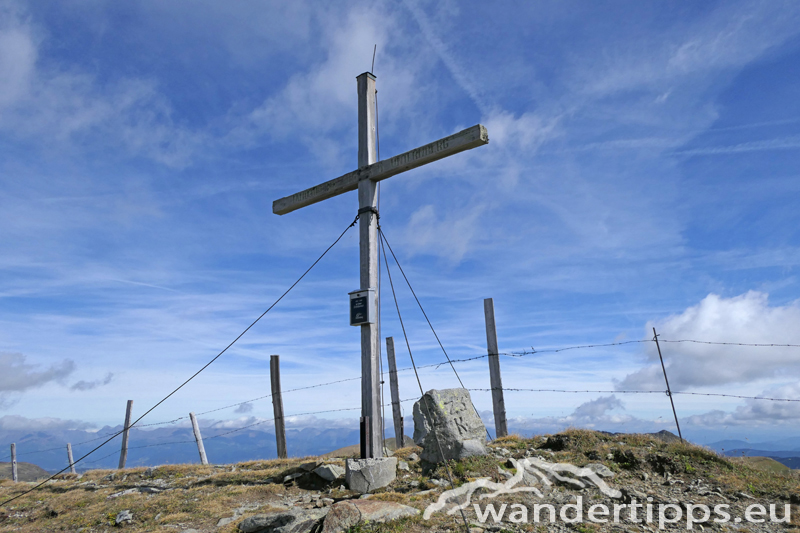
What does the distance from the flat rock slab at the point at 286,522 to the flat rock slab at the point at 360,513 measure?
32cm

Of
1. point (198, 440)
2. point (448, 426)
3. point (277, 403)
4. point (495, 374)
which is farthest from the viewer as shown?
point (198, 440)

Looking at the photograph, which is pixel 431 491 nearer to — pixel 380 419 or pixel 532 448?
pixel 380 419

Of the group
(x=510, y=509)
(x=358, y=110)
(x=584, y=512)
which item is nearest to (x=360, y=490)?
(x=510, y=509)

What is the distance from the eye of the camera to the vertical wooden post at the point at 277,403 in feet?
51.4

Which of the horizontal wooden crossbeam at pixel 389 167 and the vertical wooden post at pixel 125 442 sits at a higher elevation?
the horizontal wooden crossbeam at pixel 389 167

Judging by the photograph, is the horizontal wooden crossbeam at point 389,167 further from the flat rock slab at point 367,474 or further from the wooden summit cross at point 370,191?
the flat rock slab at point 367,474

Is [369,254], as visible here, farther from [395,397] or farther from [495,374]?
[395,397]

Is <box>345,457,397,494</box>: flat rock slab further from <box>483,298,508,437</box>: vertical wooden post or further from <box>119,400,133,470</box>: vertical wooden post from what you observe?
<box>119,400,133,470</box>: vertical wooden post

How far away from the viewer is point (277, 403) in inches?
622

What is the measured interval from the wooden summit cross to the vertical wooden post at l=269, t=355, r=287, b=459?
6.73 m

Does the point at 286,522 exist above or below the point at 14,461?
above

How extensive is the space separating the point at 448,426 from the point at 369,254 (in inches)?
170

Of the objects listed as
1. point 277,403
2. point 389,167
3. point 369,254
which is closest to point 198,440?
point 277,403

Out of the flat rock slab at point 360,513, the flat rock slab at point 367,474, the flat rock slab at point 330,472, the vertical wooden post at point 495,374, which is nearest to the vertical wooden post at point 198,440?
the flat rock slab at point 330,472
